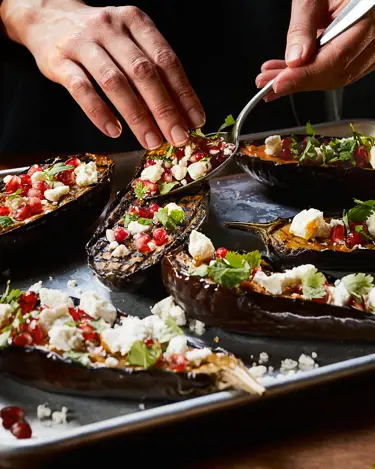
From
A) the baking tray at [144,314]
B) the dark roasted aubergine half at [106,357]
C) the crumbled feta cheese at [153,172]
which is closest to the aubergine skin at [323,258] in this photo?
the baking tray at [144,314]

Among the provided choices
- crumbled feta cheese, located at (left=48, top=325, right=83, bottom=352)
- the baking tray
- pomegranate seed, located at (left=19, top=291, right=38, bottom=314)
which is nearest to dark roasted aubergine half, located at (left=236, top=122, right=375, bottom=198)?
the baking tray

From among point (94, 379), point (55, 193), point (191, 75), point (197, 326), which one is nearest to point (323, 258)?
point (197, 326)

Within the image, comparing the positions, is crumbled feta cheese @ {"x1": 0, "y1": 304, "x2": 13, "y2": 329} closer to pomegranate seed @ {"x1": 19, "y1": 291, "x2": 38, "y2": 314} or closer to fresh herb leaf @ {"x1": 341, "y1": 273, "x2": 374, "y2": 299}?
pomegranate seed @ {"x1": 19, "y1": 291, "x2": 38, "y2": 314}

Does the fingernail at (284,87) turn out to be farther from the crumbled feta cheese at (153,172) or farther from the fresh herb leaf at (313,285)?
the fresh herb leaf at (313,285)

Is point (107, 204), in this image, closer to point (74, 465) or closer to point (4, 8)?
point (4, 8)

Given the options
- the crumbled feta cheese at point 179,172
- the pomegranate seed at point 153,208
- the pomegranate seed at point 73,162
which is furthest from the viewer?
the pomegranate seed at point 73,162

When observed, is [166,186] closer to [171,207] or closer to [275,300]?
[171,207]

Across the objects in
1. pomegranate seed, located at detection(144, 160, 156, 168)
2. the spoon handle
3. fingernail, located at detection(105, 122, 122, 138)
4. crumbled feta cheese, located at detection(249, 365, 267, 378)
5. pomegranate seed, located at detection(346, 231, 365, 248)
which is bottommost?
pomegranate seed, located at detection(346, 231, 365, 248)
